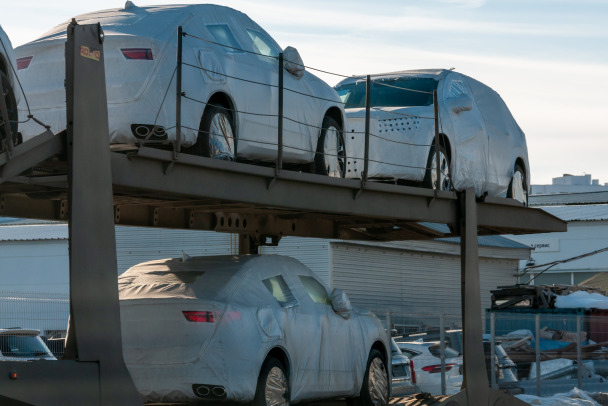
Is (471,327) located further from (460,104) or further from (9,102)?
(9,102)

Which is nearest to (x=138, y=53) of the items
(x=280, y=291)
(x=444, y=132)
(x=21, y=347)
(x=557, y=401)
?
(x=280, y=291)

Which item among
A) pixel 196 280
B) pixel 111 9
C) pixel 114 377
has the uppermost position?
pixel 111 9

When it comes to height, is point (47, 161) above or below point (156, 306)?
above

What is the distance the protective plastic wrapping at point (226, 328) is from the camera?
345 inches

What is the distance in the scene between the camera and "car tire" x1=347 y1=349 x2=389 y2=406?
10867mm

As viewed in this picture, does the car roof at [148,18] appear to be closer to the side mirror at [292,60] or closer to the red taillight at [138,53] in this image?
the red taillight at [138,53]

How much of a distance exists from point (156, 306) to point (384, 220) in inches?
179

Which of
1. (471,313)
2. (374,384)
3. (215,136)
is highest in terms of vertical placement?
(215,136)

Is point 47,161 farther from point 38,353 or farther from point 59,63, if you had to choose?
point 38,353

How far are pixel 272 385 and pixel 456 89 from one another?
6502 millimetres

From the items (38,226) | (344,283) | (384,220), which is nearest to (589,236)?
(344,283)

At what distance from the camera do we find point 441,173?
43.2 feet

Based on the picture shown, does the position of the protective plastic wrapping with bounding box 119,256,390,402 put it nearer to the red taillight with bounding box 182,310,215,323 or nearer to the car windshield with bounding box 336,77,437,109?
the red taillight with bounding box 182,310,215,323

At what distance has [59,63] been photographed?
9203 mm
